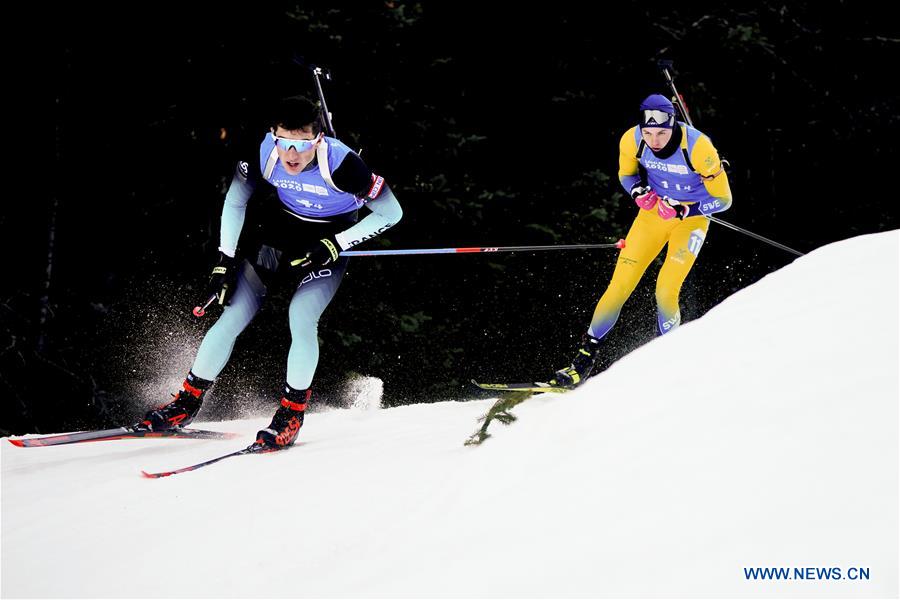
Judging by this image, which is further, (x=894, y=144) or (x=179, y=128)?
(x=894, y=144)

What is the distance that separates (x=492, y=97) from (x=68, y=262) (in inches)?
260

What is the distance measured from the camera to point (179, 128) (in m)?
11.5

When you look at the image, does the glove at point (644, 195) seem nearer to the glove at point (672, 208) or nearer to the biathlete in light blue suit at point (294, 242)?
the glove at point (672, 208)

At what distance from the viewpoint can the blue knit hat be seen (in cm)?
700

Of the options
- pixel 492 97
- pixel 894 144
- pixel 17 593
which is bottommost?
pixel 894 144

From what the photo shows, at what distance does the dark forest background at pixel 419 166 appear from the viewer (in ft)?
37.2

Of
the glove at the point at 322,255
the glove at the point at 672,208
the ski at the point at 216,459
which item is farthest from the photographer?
the glove at the point at 672,208

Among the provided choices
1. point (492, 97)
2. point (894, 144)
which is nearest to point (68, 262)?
point (492, 97)

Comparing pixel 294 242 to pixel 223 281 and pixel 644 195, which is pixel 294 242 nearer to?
pixel 223 281

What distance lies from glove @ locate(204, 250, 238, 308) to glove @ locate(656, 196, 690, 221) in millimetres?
3183

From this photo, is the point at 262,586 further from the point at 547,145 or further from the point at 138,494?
the point at 547,145

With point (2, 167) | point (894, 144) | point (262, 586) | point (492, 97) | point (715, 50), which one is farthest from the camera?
point (894, 144)

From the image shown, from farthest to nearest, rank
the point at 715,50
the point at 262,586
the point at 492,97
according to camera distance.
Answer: the point at 715,50 → the point at 492,97 → the point at 262,586

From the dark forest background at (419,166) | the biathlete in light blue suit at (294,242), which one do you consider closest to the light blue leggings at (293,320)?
the biathlete in light blue suit at (294,242)
